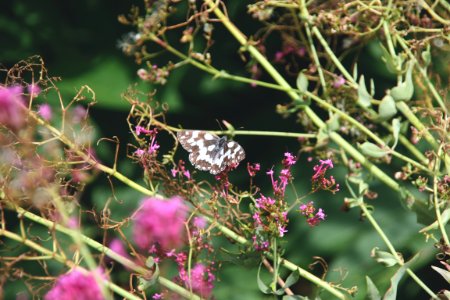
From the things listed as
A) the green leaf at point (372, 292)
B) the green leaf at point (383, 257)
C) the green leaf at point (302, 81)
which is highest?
the green leaf at point (302, 81)

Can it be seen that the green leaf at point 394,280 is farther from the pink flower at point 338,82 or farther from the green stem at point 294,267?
the pink flower at point 338,82

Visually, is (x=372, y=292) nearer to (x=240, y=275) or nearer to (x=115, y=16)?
(x=240, y=275)

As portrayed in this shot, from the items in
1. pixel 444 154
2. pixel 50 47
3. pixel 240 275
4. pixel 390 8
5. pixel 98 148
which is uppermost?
pixel 390 8

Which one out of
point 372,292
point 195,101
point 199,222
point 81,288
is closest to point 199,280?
point 199,222

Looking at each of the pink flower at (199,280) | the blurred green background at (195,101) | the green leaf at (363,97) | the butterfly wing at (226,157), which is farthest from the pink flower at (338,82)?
the blurred green background at (195,101)

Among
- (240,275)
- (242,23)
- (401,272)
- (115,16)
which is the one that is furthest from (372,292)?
(115,16)

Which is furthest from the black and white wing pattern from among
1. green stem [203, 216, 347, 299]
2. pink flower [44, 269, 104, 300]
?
pink flower [44, 269, 104, 300]
